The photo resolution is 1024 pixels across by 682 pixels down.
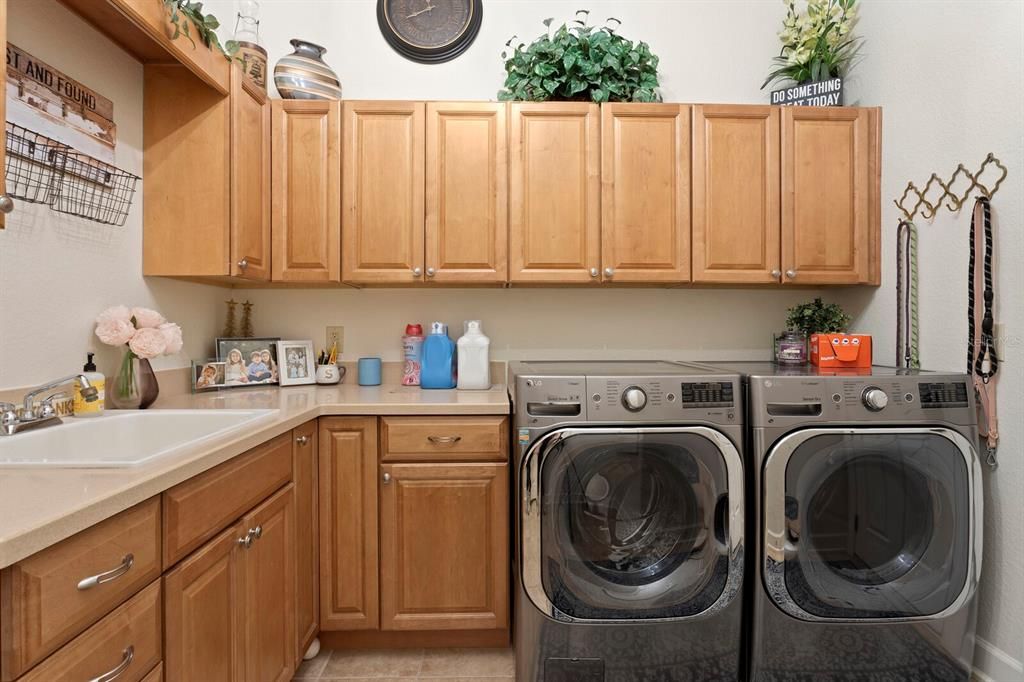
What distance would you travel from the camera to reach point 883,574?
160cm

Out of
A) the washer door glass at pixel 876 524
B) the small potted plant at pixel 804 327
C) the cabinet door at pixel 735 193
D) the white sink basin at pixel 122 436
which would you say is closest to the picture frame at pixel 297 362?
the white sink basin at pixel 122 436

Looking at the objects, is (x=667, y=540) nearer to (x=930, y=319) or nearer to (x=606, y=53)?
(x=930, y=319)

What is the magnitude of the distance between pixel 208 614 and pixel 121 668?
0.89 feet

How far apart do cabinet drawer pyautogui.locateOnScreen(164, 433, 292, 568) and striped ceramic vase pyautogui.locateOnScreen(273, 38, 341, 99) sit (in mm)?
1405

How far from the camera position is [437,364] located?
221cm

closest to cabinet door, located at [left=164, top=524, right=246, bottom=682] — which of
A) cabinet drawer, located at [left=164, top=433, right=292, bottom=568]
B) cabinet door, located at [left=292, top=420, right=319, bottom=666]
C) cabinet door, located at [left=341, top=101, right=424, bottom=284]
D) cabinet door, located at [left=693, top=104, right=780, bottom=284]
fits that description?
cabinet drawer, located at [left=164, top=433, right=292, bottom=568]

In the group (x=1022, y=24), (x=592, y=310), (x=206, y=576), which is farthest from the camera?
(x=592, y=310)

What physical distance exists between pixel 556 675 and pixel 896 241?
2012 mm

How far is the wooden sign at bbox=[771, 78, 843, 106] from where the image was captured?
2158 mm

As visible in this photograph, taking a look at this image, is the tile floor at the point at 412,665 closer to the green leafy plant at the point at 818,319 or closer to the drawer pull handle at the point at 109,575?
the drawer pull handle at the point at 109,575

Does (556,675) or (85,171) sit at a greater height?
(85,171)

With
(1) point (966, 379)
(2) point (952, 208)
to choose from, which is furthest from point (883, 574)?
(2) point (952, 208)

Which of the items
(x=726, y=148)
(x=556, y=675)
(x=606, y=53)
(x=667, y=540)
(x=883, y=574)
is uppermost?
(x=606, y=53)

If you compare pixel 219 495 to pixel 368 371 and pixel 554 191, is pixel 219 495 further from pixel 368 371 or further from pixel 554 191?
pixel 554 191
